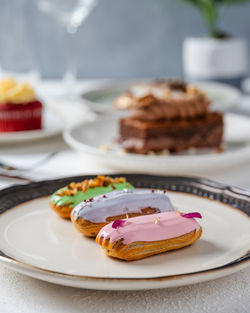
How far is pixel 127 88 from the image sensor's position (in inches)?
73.2

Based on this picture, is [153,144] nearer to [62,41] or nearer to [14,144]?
[14,144]

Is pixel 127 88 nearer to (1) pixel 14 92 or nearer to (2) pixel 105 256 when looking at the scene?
(1) pixel 14 92

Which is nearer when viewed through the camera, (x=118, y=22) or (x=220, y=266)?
(x=220, y=266)

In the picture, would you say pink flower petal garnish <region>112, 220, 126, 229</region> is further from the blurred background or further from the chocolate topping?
the blurred background

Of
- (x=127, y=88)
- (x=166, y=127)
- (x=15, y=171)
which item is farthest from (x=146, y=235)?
(x=127, y=88)

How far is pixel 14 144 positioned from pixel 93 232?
674 millimetres

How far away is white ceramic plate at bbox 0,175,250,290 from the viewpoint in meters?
0.56

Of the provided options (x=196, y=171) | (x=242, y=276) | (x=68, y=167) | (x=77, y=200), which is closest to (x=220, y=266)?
(x=242, y=276)

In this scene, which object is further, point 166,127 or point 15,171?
point 166,127

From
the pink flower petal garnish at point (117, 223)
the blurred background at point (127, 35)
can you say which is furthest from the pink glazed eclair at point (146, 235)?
the blurred background at point (127, 35)

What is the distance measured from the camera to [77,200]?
2.48ft

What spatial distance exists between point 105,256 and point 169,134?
66 cm

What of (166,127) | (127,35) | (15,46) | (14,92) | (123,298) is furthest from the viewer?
(127,35)

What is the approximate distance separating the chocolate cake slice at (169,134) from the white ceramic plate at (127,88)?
1.01 ft
